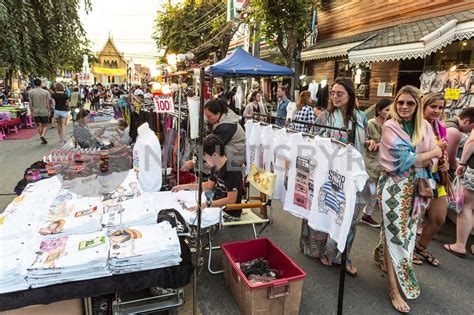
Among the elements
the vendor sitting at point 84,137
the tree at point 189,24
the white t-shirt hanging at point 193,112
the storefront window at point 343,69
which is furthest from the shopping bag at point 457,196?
the tree at point 189,24

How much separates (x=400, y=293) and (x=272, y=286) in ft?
5.00

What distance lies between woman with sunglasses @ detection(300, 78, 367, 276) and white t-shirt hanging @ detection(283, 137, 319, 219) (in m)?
0.36

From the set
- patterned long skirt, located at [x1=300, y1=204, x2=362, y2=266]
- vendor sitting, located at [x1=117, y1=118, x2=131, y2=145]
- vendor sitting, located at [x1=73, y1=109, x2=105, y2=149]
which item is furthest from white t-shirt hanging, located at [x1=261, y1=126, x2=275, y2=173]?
vendor sitting, located at [x1=73, y1=109, x2=105, y2=149]

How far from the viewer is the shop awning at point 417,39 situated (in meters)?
5.75

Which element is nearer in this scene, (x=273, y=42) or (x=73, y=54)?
(x=73, y=54)

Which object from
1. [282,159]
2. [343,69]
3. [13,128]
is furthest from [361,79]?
[13,128]

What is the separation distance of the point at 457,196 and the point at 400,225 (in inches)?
70.2

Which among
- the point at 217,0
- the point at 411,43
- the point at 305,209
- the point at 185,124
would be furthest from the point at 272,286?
the point at 217,0

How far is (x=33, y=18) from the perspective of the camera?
629 centimetres

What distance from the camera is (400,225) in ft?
9.06

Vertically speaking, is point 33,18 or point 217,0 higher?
point 217,0

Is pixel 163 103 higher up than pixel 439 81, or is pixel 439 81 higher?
pixel 439 81

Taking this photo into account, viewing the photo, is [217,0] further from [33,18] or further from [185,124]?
[185,124]

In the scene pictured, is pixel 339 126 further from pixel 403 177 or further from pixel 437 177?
pixel 437 177
